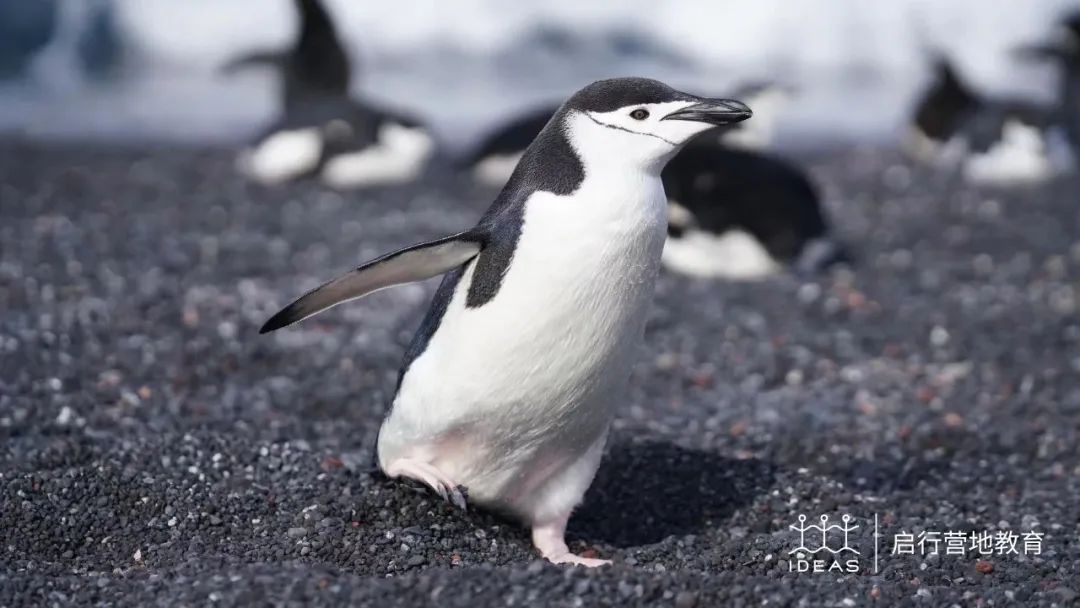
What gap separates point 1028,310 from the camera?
6914 millimetres

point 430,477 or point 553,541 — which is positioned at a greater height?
point 430,477

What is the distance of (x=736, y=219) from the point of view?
773cm

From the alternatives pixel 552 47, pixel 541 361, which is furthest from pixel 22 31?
pixel 541 361

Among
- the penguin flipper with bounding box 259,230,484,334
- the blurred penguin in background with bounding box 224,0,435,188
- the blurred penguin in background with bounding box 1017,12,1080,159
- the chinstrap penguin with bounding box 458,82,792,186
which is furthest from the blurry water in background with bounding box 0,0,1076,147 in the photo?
the penguin flipper with bounding box 259,230,484,334

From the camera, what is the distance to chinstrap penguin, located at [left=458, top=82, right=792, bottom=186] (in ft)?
31.2

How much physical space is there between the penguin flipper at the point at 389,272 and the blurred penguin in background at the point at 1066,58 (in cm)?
846

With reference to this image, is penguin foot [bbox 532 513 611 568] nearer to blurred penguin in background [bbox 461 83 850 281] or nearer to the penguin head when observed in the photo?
the penguin head

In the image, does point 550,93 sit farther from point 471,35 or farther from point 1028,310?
point 1028,310

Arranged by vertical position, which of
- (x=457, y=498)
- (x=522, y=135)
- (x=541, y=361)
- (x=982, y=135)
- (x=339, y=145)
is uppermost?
(x=541, y=361)

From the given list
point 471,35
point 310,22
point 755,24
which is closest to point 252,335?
point 310,22

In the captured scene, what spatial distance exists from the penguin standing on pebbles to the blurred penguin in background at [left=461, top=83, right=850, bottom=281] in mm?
3820

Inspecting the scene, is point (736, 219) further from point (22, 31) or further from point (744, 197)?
point (22, 31)

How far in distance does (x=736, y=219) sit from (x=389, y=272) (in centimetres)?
440

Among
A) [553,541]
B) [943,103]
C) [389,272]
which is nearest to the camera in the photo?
[389,272]
